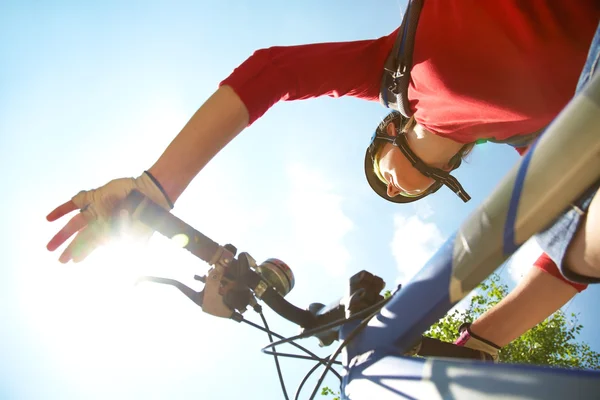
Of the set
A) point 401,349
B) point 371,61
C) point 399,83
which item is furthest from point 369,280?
point 371,61

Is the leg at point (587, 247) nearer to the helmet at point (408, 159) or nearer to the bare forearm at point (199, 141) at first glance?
the bare forearm at point (199, 141)

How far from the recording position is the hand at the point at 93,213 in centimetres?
149

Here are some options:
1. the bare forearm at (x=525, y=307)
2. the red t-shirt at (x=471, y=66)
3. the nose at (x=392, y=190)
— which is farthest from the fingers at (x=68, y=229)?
the nose at (x=392, y=190)

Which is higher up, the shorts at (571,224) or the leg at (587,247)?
the shorts at (571,224)

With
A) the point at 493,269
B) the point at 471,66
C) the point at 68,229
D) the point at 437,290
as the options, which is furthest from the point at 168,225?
the point at 471,66

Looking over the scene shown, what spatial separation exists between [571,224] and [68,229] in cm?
174

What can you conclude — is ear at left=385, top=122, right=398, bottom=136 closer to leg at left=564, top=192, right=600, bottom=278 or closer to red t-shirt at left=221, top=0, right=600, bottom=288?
red t-shirt at left=221, top=0, right=600, bottom=288

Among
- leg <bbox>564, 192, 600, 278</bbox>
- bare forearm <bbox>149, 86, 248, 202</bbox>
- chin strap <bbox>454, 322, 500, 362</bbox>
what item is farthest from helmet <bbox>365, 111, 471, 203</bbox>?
leg <bbox>564, 192, 600, 278</bbox>

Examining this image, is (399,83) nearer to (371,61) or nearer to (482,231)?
(371,61)

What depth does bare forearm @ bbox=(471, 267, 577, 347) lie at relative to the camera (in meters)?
1.53

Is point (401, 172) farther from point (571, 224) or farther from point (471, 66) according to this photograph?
point (571, 224)

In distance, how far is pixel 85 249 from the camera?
1512 mm

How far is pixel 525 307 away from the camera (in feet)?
5.19

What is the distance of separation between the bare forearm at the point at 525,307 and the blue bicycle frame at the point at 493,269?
69 cm
